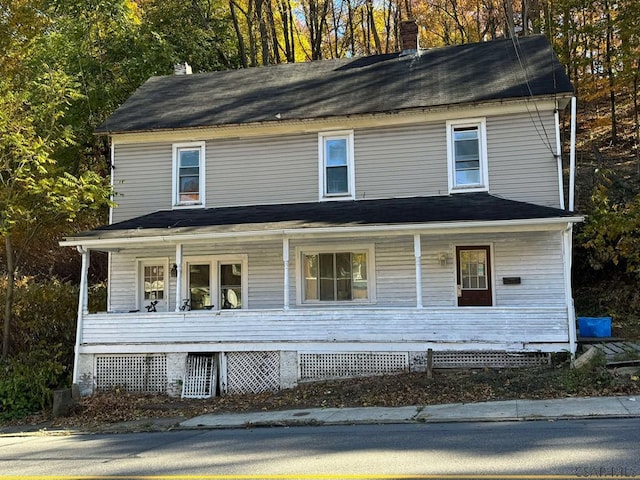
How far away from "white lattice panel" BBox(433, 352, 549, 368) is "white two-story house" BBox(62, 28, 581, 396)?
0.04 metres

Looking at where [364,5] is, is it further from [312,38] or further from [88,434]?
[88,434]

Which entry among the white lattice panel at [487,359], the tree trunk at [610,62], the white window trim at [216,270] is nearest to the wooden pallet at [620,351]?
the white lattice panel at [487,359]

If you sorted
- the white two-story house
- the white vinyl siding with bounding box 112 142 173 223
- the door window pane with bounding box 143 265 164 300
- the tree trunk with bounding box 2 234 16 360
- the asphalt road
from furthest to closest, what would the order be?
the white vinyl siding with bounding box 112 142 173 223
the door window pane with bounding box 143 265 164 300
the tree trunk with bounding box 2 234 16 360
the white two-story house
the asphalt road

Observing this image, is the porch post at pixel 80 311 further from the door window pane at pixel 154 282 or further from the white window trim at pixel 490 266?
the white window trim at pixel 490 266

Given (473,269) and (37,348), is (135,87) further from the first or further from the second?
(473,269)

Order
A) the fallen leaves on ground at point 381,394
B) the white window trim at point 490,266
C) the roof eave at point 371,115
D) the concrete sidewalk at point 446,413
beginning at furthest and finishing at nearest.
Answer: the white window trim at point 490,266
the roof eave at point 371,115
the fallen leaves on ground at point 381,394
the concrete sidewalk at point 446,413

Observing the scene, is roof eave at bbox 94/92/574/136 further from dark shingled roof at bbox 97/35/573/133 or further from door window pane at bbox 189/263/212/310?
door window pane at bbox 189/263/212/310

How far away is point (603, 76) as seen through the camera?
25.7 meters

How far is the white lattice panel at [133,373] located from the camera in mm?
13352

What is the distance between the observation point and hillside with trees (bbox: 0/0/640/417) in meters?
13.9

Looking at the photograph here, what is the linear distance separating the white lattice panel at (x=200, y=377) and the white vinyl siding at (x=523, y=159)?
26.2 feet

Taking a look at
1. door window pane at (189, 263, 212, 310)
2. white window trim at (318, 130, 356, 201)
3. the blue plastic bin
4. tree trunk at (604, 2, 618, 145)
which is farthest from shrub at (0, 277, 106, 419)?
tree trunk at (604, 2, 618, 145)

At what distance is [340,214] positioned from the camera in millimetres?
13547

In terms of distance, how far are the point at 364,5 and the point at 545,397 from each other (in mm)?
28460
